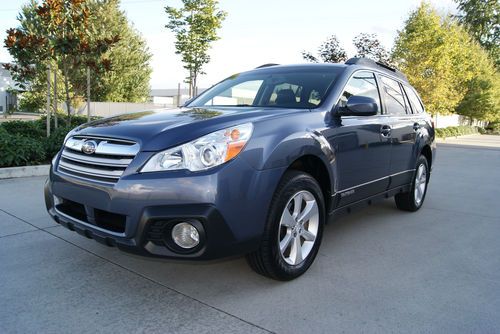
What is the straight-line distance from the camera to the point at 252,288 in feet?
9.79

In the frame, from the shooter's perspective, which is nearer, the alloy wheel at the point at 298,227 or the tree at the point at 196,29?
the alloy wheel at the point at 298,227

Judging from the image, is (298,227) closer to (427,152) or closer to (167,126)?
(167,126)

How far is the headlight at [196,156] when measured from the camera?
2.50 m

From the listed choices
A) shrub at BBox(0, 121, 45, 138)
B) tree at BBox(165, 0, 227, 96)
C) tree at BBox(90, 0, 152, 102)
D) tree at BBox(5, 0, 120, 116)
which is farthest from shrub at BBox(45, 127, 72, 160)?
tree at BBox(90, 0, 152, 102)

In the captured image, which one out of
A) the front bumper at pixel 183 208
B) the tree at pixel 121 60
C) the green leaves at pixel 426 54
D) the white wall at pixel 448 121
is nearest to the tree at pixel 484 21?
the white wall at pixel 448 121

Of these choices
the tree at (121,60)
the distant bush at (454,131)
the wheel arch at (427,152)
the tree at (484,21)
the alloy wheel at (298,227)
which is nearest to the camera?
the alloy wheel at (298,227)

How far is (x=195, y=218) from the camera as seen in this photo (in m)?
2.45

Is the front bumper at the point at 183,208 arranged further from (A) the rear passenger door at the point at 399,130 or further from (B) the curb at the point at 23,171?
(B) the curb at the point at 23,171

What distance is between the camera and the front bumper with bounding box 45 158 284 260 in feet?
8.02

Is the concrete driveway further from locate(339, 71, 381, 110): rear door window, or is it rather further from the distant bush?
the distant bush

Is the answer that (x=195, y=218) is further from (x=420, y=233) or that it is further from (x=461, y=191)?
(x=461, y=191)

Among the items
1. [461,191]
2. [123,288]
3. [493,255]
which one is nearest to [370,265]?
[493,255]

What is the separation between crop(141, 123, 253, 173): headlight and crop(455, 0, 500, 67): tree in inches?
2234

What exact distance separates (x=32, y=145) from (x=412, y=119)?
5.95 metres
